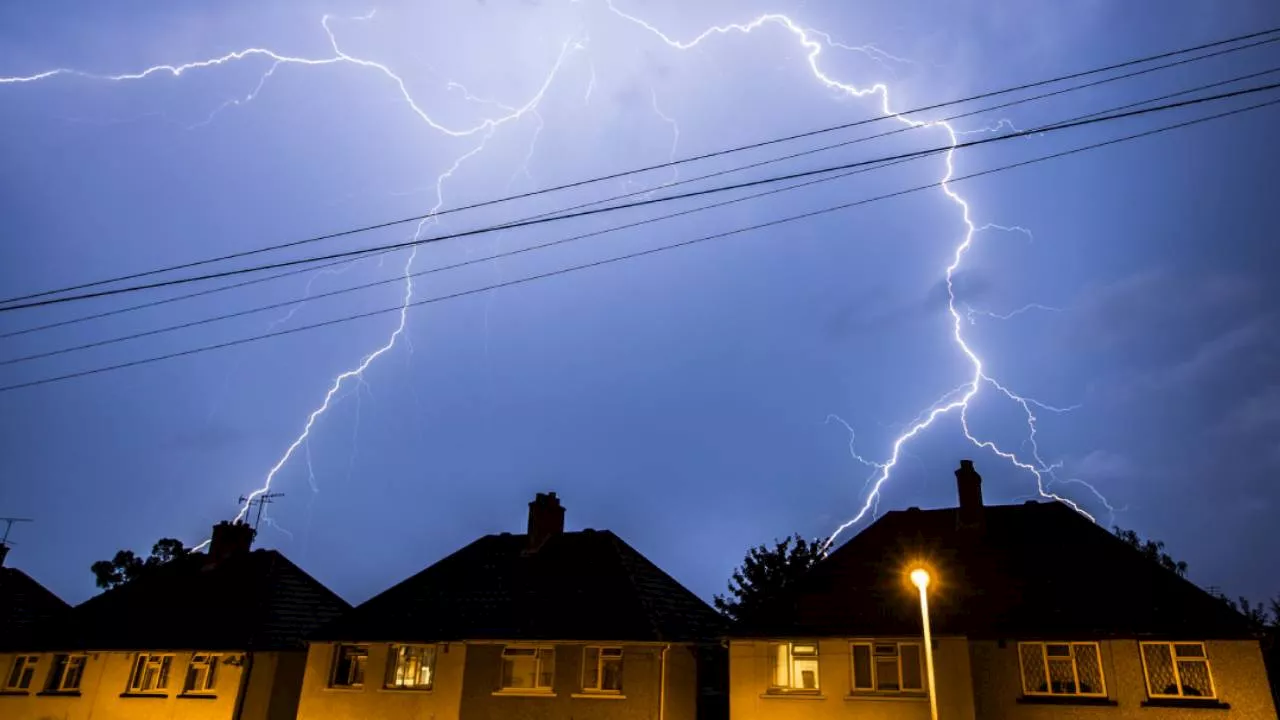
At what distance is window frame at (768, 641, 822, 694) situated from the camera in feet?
63.2

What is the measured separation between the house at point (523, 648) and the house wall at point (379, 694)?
1.1 inches

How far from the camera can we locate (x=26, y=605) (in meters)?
31.2

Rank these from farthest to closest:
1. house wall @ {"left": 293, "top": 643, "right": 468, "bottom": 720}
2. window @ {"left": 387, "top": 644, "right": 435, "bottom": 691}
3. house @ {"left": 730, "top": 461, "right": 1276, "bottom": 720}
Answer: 1. window @ {"left": 387, "top": 644, "right": 435, "bottom": 691}
2. house wall @ {"left": 293, "top": 643, "right": 468, "bottom": 720}
3. house @ {"left": 730, "top": 461, "right": 1276, "bottom": 720}

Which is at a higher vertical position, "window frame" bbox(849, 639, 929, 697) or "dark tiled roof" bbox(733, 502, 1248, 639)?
"dark tiled roof" bbox(733, 502, 1248, 639)

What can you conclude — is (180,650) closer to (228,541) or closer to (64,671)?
(64,671)

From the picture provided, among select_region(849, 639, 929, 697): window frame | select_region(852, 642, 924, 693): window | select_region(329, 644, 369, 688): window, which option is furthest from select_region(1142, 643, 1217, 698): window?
select_region(329, 644, 369, 688): window

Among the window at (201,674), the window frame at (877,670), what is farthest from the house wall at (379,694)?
the window frame at (877,670)

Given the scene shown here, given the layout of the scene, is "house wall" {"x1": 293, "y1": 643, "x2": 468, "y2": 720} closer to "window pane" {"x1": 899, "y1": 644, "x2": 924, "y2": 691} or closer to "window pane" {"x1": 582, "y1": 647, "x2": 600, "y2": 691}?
"window pane" {"x1": 582, "y1": 647, "x2": 600, "y2": 691}

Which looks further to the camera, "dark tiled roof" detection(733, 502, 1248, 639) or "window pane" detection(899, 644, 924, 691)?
"window pane" detection(899, 644, 924, 691)

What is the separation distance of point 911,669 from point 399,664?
46.4 ft

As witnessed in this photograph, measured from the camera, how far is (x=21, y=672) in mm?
26812

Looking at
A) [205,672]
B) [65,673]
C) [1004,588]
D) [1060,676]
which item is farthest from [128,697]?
[1060,676]

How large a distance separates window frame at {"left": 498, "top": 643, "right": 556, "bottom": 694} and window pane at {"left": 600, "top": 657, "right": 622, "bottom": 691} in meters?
1.36

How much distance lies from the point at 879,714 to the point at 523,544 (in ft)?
43.9
